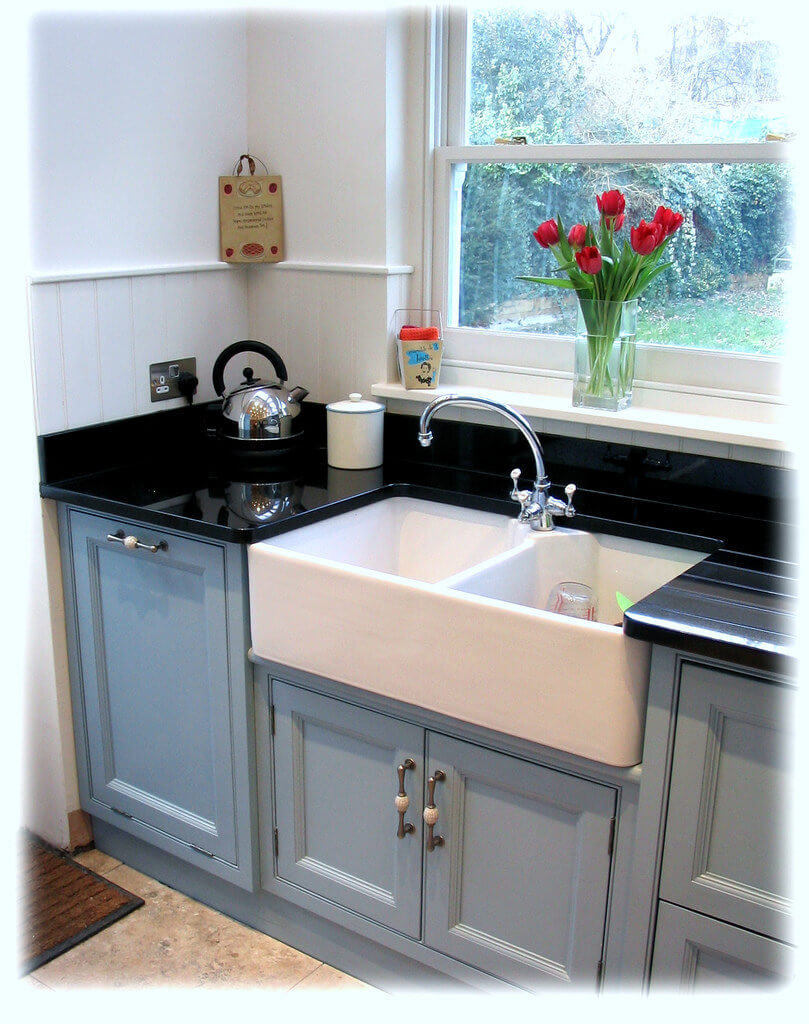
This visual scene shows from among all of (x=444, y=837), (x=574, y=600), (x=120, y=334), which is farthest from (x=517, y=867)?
(x=120, y=334)

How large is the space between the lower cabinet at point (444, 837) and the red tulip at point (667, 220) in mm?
1007

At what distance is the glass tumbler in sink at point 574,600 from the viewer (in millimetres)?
1951

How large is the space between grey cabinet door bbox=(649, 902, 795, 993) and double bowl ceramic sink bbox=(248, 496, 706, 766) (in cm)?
24

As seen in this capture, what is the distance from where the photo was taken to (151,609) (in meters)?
2.15

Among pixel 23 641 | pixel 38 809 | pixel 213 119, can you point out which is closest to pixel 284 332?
pixel 213 119

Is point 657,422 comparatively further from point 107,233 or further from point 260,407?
point 107,233

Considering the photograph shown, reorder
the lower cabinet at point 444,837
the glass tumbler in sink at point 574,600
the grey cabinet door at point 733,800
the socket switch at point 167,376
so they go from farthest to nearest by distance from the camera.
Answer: the socket switch at point 167,376
the glass tumbler in sink at point 574,600
the lower cabinet at point 444,837
the grey cabinet door at point 733,800

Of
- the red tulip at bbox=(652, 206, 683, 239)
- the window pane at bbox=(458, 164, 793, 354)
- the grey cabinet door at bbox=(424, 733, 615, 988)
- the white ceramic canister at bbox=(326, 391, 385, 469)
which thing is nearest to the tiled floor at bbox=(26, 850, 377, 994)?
the grey cabinet door at bbox=(424, 733, 615, 988)

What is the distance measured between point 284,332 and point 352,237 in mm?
308

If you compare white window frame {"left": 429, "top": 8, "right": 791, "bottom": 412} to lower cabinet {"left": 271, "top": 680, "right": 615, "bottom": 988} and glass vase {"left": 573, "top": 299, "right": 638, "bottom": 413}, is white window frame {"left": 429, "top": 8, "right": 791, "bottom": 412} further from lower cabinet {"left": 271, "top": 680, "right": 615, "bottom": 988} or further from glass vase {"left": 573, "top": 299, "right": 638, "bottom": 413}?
lower cabinet {"left": 271, "top": 680, "right": 615, "bottom": 988}

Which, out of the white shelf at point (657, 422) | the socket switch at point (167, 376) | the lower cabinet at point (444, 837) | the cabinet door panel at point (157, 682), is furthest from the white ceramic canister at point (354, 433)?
the lower cabinet at point (444, 837)

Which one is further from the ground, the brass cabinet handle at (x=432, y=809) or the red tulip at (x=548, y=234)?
the red tulip at (x=548, y=234)

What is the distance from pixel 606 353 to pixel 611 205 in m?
0.28

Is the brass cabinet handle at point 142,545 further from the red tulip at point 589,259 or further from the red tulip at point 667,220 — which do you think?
the red tulip at point 667,220
